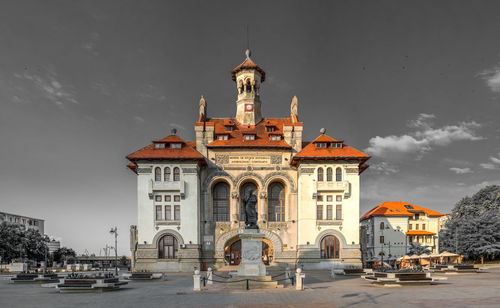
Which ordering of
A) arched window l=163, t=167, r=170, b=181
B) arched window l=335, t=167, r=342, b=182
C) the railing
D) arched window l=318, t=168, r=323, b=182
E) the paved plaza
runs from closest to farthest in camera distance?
the paved plaza, the railing, arched window l=163, t=167, r=170, b=181, arched window l=318, t=168, r=323, b=182, arched window l=335, t=167, r=342, b=182

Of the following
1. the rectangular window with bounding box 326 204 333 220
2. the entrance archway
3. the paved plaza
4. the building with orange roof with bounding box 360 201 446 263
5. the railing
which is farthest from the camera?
the building with orange roof with bounding box 360 201 446 263

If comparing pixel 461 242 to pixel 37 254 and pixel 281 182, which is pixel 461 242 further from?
pixel 37 254

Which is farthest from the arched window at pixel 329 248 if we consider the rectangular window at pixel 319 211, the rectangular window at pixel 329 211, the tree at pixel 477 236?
the tree at pixel 477 236

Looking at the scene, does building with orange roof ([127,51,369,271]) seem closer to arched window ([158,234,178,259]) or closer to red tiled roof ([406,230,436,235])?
arched window ([158,234,178,259])

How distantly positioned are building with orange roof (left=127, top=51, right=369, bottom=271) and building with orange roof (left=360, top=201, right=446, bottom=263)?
32744 millimetres

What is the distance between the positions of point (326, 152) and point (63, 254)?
68099mm

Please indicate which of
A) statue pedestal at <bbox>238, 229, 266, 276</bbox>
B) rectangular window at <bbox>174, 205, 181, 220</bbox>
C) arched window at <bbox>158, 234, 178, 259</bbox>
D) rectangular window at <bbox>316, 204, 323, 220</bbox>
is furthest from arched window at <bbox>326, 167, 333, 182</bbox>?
statue pedestal at <bbox>238, 229, 266, 276</bbox>

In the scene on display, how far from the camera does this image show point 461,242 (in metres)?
66.7

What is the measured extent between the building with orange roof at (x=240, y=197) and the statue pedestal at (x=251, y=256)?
22.6 meters

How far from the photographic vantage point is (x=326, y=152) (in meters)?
50.6

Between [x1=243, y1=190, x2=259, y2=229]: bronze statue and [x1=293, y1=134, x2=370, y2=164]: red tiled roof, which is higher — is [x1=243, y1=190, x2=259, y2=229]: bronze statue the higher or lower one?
the lower one

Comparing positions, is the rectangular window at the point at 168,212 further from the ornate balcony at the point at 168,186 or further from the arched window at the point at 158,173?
the arched window at the point at 158,173

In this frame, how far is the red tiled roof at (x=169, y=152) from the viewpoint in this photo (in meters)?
49.3

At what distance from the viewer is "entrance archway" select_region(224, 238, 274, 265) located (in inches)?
2046
